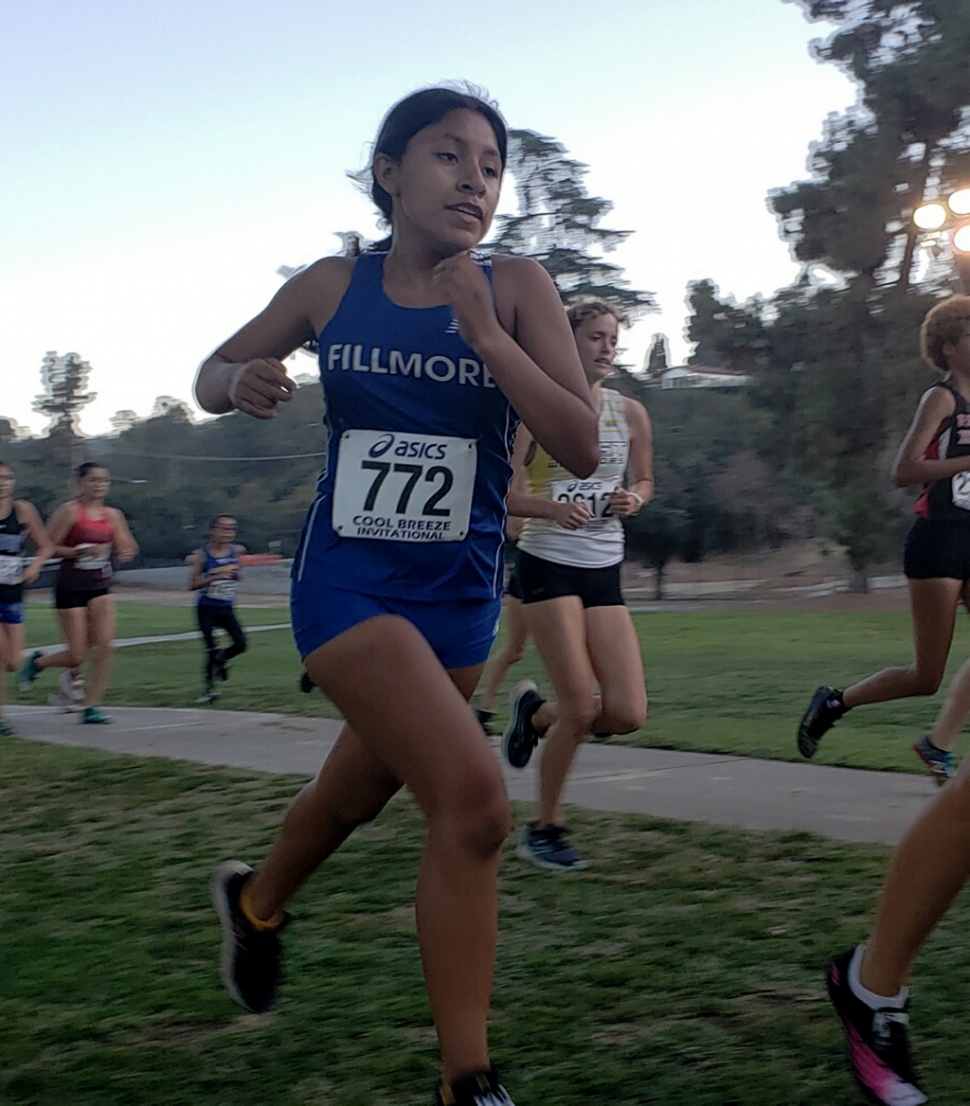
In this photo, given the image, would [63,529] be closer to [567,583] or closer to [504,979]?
[567,583]

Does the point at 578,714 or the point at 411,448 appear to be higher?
the point at 411,448

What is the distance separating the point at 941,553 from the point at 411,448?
3520 mm

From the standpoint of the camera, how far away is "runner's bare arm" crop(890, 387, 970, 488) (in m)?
Result: 5.64

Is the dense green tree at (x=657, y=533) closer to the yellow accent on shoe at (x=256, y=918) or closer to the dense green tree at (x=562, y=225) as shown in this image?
the dense green tree at (x=562, y=225)

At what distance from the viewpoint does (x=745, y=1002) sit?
131 inches

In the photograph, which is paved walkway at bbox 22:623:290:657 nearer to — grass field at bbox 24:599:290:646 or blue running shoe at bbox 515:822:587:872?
grass field at bbox 24:599:290:646

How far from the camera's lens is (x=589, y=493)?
5234 millimetres

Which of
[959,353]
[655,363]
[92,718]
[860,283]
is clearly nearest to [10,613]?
[92,718]

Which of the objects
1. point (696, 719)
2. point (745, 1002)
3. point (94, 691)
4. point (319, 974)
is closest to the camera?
point (745, 1002)

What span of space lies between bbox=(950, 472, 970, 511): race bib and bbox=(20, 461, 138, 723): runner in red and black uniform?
6.01 metres

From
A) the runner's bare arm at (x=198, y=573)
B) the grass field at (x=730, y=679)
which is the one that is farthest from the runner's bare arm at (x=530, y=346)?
the runner's bare arm at (x=198, y=573)

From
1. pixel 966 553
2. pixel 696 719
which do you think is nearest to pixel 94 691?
pixel 696 719

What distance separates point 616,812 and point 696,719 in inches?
143

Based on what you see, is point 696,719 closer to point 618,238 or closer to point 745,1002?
point 745,1002
